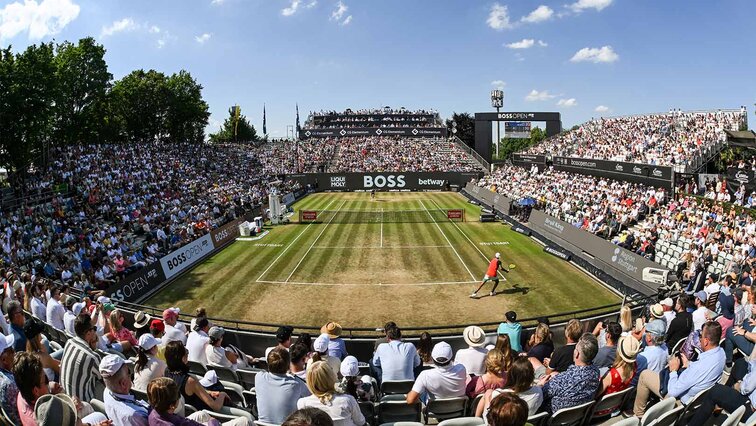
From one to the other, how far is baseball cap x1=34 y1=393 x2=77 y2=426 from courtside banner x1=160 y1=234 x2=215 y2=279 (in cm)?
2062

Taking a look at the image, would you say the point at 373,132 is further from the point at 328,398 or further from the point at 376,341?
the point at 328,398

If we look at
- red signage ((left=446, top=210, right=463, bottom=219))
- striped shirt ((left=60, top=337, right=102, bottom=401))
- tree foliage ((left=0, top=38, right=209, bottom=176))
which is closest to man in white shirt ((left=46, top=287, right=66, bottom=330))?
striped shirt ((left=60, top=337, right=102, bottom=401))

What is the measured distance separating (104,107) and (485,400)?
81615 millimetres

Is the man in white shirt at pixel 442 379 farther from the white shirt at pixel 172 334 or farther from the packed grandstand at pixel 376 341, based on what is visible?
the white shirt at pixel 172 334

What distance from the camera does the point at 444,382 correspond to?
6.36 metres

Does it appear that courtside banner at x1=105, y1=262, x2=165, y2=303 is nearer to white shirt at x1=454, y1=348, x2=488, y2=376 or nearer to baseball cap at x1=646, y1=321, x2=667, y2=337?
white shirt at x1=454, y1=348, x2=488, y2=376

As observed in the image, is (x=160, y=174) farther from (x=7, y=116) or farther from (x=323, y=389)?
(x=323, y=389)

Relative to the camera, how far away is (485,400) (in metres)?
5.48

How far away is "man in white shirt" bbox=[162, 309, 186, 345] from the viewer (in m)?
9.08

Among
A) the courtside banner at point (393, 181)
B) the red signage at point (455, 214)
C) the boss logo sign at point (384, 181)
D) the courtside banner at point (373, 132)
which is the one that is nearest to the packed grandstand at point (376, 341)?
the red signage at point (455, 214)

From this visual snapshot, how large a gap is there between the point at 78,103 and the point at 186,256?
41.9 m

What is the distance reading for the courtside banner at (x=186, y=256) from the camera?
23881 mm

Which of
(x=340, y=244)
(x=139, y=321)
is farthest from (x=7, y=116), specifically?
(x=139, y=321)

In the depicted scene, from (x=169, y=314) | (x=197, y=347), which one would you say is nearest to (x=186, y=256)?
(x=169, y=314)
